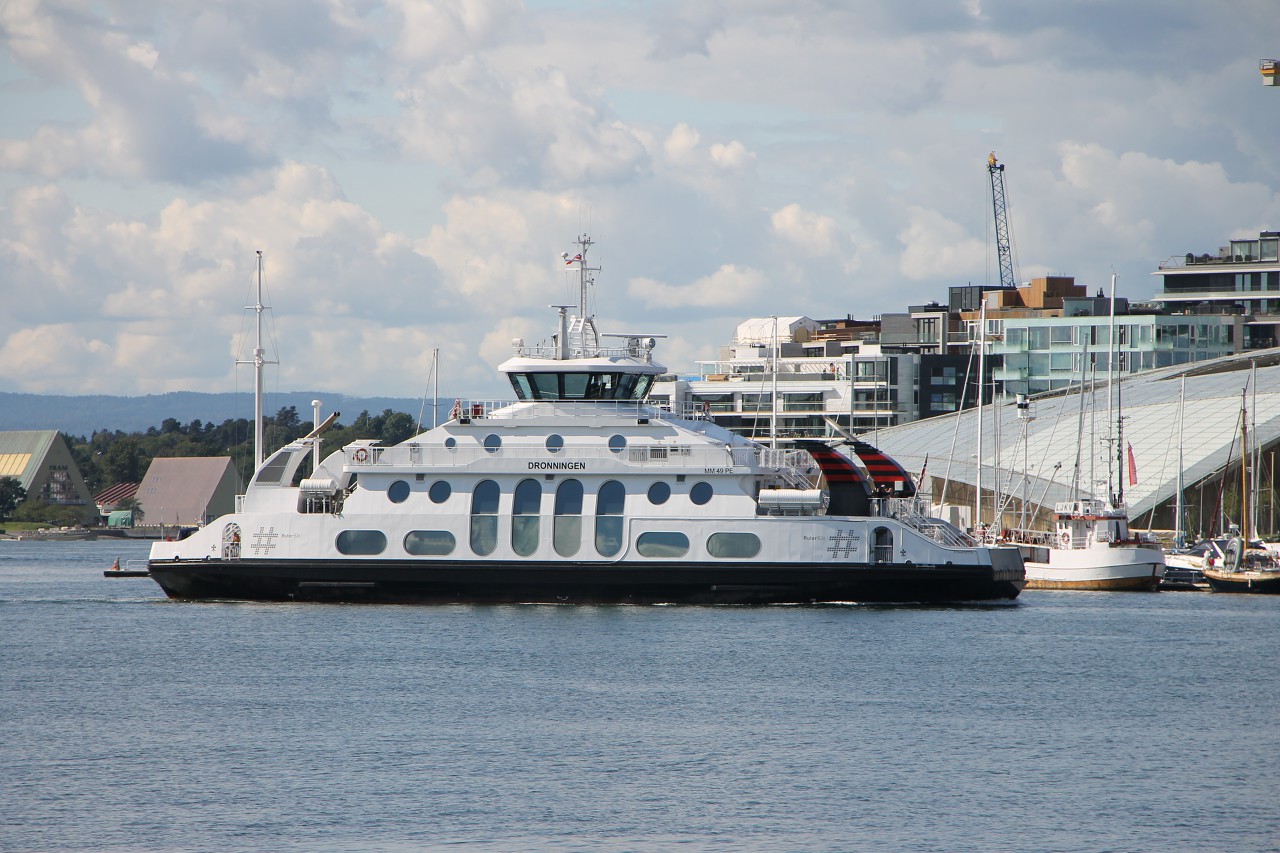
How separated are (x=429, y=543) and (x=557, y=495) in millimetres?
4073

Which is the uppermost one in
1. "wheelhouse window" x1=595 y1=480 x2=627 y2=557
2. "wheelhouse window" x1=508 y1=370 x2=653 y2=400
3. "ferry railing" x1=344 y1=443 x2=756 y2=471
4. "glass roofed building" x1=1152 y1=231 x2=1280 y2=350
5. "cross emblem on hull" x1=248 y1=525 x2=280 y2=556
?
"glass roofed building" x1=1152 y1=231 x2=1280 y2=350

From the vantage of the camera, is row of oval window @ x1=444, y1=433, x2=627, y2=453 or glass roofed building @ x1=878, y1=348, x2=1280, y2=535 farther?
glass roofed building @ x1=878, y1=348, x2=1280, y2=535

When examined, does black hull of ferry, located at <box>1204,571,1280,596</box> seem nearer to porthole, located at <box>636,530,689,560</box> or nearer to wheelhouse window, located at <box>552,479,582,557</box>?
porthole, located at <box>636,530,689,560</box>

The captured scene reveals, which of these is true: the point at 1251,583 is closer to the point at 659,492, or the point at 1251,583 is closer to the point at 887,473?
the point at 887,473

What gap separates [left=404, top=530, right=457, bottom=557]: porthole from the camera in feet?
158

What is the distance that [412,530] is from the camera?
1897 inches

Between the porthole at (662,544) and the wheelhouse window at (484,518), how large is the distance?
14.1 feet

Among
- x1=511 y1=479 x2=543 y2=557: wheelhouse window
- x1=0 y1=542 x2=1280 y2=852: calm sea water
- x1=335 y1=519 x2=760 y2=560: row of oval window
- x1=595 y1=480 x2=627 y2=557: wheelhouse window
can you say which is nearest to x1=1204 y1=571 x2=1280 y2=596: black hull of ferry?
x1=0 y1=542 x2=1280 y2=852: calm sea water

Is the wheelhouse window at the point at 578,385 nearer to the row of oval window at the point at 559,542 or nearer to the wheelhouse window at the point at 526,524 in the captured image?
the wheelhouse window at the point at 526,524

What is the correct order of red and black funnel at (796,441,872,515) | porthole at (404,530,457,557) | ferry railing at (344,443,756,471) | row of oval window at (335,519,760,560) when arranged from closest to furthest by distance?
1. row of oval window at (335,519,760,560)
2. ferry railing at (344,443,756,471)
3. red and black funnel at (796,441,872,515)
4. porthole at (404,530,457,557)

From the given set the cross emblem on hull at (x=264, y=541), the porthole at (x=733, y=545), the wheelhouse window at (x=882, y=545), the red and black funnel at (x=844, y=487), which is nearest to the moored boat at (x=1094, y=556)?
the red and black funnel at (x=844, y=487)

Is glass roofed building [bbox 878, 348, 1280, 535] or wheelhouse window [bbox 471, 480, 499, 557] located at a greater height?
glass roofed building [bbox 878, 348, 1280, 535]

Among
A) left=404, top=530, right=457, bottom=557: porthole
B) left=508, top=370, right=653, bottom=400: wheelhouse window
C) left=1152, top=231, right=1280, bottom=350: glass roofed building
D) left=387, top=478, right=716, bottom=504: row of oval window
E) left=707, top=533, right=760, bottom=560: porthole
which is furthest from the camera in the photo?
left=1152, top=231, right=1280, bottom=350: glass roofed building

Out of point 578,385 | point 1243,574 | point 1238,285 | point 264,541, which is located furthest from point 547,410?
point 1238,285
